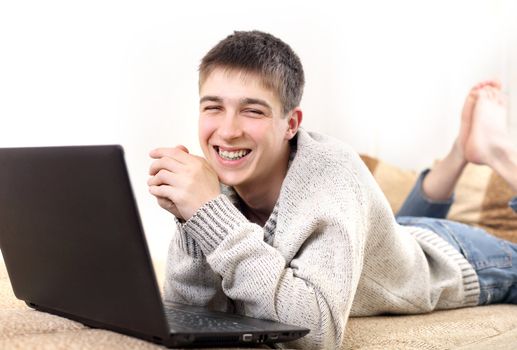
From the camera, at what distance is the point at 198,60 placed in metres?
2.56

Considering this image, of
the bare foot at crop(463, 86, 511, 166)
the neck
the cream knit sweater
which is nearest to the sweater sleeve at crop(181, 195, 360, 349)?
the cream knit sweater

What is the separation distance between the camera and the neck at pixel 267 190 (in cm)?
146

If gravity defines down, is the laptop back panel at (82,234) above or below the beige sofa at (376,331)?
above

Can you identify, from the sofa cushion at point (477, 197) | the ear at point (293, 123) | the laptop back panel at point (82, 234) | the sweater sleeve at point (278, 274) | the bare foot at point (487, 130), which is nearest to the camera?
the laptop back panel at point (82, 234)

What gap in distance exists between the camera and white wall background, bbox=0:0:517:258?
7.42 feet

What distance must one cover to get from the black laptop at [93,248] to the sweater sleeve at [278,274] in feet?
0.15

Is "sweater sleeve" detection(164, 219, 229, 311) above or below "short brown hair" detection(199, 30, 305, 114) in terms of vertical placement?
below

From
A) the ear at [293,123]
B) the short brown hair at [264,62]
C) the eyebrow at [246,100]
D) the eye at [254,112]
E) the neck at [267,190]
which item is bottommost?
the neck at [267,190]

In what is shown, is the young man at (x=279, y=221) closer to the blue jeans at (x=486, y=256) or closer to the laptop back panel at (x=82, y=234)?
the blue jeans at (x=486, y=256)

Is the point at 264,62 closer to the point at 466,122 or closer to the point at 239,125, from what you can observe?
the point at 239,125

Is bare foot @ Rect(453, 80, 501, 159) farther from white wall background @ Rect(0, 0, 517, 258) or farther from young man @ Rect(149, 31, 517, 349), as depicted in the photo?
white wall background @ Rect(0, 0, 517, 258)

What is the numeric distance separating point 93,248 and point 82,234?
2 centimetres

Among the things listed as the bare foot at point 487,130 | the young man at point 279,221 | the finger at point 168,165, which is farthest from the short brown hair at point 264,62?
the bare foot at point 487,130

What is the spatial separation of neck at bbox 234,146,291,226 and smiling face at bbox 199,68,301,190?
0.15ft
